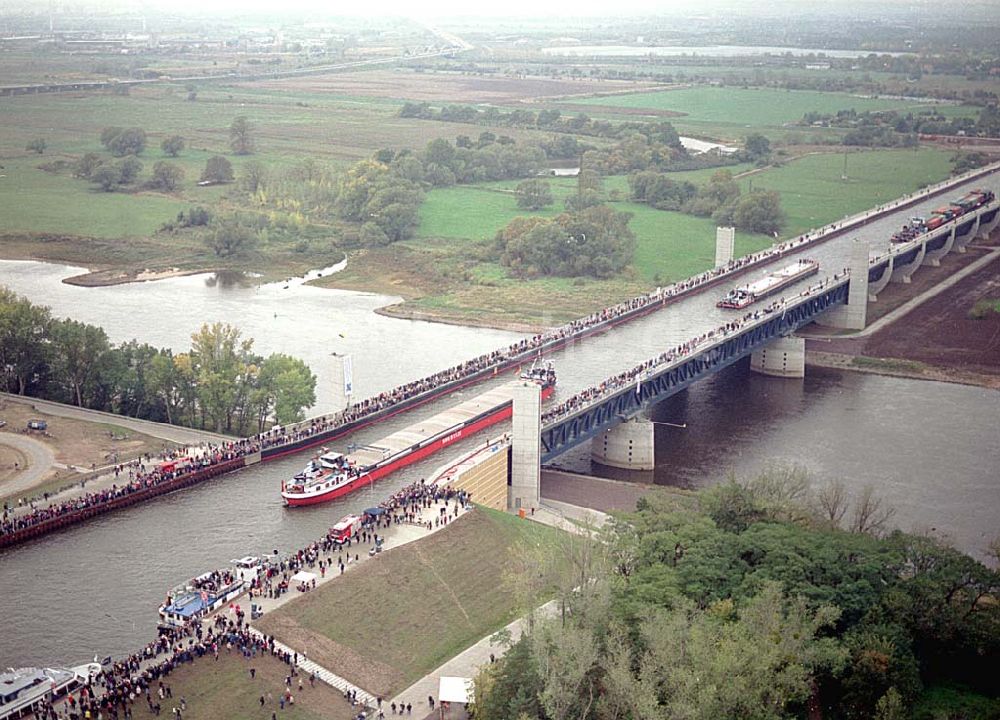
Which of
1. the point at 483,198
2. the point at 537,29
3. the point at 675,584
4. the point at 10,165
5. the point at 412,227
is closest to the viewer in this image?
the point at 675,584

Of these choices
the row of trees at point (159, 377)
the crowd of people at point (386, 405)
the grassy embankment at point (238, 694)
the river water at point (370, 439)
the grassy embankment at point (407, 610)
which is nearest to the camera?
the grassy embankment at point (238, 694)

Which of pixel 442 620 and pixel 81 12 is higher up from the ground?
pixel 81 12

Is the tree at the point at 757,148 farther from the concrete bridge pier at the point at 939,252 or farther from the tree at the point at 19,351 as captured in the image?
the tree at the point at 19,351

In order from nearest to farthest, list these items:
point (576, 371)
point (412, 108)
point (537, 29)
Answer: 1. point (576, 371)
2. point (412, 108)
3. point (537, 29)

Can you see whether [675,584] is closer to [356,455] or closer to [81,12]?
[356,455]

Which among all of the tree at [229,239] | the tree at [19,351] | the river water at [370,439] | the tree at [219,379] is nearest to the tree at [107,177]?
the tree at [229,239]

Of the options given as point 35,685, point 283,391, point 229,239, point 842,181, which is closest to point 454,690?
point 35,685

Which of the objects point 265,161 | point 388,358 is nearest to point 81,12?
point 265,161
